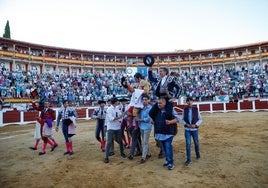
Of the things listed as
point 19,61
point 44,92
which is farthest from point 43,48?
point 44,92

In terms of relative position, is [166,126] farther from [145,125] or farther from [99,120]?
[99,120]

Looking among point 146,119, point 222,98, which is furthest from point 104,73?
point 146,119

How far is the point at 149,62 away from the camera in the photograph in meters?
5.63

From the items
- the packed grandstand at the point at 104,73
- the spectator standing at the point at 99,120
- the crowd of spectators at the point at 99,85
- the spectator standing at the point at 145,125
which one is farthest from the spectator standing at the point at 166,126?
the crowd of spectators at the point at 99,85

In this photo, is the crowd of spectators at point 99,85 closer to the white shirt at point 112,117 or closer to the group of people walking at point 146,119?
the group of people walking at point 146,119

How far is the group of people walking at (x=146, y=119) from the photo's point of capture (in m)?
4.98

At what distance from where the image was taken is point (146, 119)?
5.66 metres

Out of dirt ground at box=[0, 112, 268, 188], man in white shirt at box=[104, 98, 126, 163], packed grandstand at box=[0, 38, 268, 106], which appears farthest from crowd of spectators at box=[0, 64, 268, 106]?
man in white shirt at box=[104, 98, 126, 163]

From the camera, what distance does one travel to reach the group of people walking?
4977 mm

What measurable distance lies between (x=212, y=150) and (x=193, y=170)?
6.12 feet

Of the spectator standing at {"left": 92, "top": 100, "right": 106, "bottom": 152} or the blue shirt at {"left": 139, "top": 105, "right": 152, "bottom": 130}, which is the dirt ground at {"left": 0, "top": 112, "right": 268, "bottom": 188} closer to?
the spectator standing at {"left": 92, "top": 100, "right": 106, "bottom": 152}

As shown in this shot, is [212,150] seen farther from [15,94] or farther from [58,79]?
[58,79]

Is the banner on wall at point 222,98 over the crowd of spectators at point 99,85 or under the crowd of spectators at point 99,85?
under

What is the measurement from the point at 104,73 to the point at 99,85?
830cm
